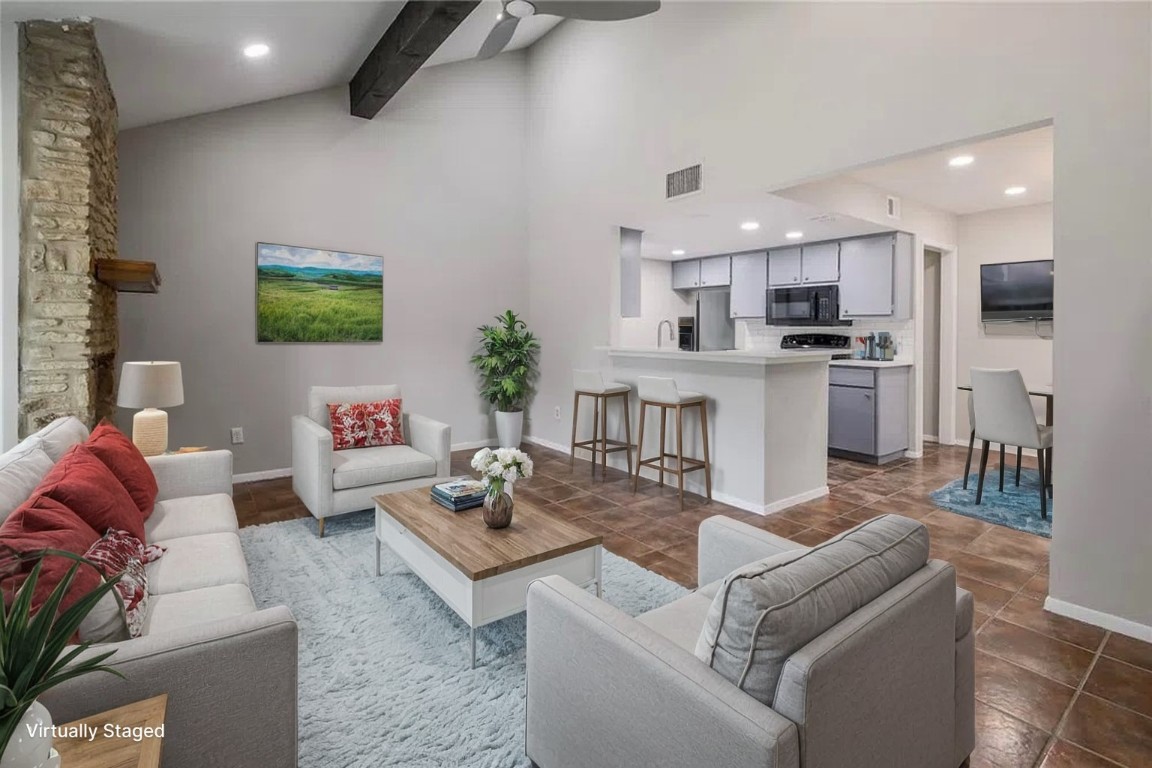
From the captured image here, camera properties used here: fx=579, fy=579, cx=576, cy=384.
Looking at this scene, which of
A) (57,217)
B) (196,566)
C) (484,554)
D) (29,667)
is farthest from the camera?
(57,217)

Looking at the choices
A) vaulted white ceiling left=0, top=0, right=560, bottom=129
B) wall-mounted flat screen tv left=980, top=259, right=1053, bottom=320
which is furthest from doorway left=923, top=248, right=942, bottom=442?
vaulted white ceiling left=0, top=0, right=560, bottom=129

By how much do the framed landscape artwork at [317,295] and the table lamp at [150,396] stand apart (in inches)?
58.9

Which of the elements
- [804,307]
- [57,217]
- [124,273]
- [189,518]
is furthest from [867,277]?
[57,217]

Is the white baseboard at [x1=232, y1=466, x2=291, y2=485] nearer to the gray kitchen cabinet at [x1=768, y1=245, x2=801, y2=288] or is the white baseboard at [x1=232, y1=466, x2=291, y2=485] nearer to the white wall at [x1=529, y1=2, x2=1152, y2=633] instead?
the white wall at [x1=529, y1=2, x2=1152, y2=633]

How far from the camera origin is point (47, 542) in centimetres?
139

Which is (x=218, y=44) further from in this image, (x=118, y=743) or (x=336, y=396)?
(x=118, y=743)

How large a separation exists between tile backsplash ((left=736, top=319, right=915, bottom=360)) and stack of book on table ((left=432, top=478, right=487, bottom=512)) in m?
4.74

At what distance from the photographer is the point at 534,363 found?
6.23 meters

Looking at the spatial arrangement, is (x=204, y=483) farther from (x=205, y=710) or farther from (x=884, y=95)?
(x=884, y=95)

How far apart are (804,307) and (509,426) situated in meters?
3.30

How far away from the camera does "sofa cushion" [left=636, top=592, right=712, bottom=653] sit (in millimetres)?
1548

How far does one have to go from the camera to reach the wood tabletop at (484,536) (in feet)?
6.96

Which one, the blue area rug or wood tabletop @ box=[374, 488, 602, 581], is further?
the blue area rug

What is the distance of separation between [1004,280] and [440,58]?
5788mm
